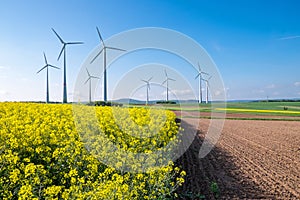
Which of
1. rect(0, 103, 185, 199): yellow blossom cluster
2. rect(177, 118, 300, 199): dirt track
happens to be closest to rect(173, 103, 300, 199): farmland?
rect(177, 118, 300, 199): dirt track

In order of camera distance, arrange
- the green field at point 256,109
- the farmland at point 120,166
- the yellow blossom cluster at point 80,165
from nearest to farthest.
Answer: the yellow blossom cluster at point 80,165 < the farmland at point 120,166 < the green field at point 256,109

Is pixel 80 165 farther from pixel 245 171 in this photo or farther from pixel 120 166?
pixel 245 171

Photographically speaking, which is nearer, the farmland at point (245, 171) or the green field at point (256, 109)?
the farmland at point (245, 171)

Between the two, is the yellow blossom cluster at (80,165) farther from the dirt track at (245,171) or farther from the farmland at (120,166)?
the dirt track at (245,171)

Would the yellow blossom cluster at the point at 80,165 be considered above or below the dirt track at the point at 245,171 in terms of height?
above

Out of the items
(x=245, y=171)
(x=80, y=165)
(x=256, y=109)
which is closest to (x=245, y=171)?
(x=245, y=171)

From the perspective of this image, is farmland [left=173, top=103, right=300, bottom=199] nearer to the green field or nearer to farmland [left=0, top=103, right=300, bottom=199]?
farmland [left=0, top=103, right=300, bottom=199]

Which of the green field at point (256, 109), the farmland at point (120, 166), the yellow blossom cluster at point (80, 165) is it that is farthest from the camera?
the green field at point (256, 109)

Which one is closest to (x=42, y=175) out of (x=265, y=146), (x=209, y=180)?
(x=209, y=180)

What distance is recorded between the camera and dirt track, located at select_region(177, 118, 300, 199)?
8.21 m

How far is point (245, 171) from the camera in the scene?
10133mm

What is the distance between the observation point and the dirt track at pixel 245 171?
8211mm

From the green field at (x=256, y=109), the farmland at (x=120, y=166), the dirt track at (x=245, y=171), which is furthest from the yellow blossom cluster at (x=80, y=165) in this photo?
the green field at (x=256, y=109)

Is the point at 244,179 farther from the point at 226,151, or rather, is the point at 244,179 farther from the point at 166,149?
the point at 226,151
